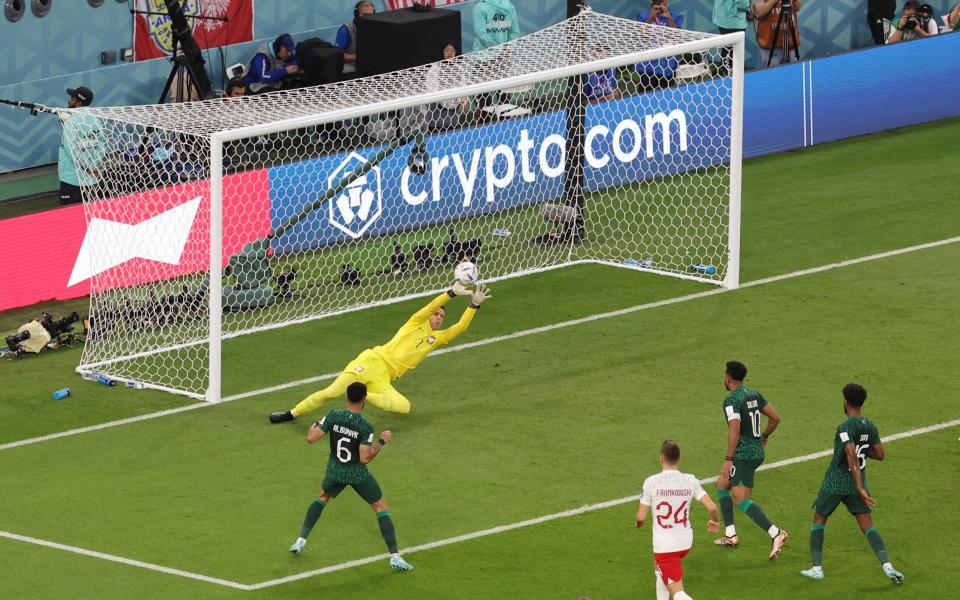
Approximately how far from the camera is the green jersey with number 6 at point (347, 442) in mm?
16641

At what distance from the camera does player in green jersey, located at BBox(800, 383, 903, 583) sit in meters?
16.4

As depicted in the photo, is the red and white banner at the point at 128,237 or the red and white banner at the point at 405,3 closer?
the red and white banner at the point at 128,237

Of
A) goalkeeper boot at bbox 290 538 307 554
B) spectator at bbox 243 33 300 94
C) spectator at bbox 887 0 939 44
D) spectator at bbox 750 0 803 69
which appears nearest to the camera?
goalkeeper boot at bbox 290 538 307 554

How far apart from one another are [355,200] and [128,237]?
3388 millimetres

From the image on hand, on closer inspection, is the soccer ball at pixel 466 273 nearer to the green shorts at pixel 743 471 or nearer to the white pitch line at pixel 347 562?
the white pitch line at pixel 347 562

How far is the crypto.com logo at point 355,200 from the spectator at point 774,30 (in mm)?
9966

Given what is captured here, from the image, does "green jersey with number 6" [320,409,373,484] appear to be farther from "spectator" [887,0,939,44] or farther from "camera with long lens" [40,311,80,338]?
"spectator" [887,0,939,44]

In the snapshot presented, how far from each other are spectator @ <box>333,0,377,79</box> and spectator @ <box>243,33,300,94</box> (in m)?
0.88

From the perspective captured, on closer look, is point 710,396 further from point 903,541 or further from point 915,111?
point 915,111

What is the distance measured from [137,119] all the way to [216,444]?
14.2 ft

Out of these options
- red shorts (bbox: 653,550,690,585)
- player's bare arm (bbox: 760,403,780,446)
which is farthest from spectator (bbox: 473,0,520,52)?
red shorts (bbox: 653,550,690,585)

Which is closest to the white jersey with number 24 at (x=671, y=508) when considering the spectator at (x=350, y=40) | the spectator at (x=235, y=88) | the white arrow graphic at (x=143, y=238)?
the white arrow graphic at (x=143, y=238)

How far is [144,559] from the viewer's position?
57.5 feet

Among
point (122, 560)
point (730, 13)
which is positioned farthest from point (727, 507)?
point (730, 13)
